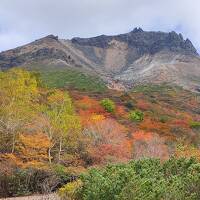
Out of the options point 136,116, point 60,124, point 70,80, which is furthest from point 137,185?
point 70,80

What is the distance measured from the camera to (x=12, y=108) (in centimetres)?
5575

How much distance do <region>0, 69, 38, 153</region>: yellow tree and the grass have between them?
3761 inches

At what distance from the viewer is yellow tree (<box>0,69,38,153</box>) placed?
55.7 meters

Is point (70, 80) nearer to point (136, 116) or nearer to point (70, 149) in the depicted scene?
point (136, 116)

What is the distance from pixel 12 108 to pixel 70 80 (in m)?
115

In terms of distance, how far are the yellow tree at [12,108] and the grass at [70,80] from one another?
313ft

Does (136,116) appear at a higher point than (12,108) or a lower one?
lower

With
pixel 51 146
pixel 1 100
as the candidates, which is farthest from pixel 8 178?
Answer: pixel 1 100

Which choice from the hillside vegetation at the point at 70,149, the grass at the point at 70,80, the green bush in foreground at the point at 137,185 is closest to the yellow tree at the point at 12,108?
the hillside vegetation at the point at 70,149

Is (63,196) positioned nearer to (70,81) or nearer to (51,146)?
(51,146)

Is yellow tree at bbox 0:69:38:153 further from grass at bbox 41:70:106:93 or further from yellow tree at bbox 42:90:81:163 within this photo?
grass at bbox 41:70:106:93

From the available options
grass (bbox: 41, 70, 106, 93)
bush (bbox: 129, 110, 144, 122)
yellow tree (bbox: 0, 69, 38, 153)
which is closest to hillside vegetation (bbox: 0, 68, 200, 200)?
yellow tree (bbox: 0, 69, 38, 153)

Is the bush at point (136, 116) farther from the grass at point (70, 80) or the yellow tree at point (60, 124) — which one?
the grass at point (70, 80)

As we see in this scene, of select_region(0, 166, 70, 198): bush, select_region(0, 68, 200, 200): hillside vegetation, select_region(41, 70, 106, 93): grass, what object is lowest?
select_region(0, 166, 70, 198): bush
